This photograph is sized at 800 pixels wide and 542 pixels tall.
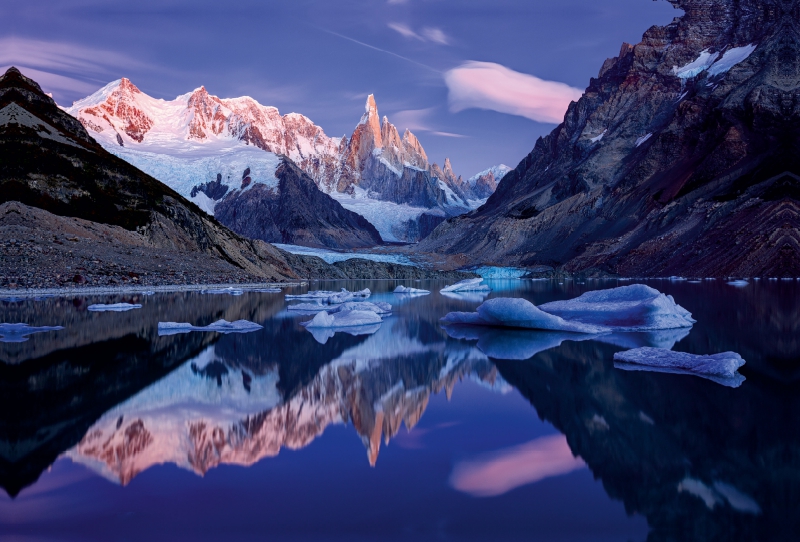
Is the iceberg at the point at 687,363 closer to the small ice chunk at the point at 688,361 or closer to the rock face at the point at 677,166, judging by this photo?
the small ice chunk at the point at 688,361

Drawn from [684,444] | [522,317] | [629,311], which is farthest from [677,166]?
[684,444]

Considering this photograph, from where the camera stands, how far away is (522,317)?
65.5ft

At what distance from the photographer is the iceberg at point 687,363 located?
11852 mm

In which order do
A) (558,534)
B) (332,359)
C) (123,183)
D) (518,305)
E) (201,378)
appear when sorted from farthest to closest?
(123,183), (518,305), (332,359), (201,378), (558,534)

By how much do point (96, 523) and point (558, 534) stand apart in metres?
3.94

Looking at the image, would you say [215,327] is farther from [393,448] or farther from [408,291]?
[408,291]

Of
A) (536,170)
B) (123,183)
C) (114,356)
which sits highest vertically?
(536,170)

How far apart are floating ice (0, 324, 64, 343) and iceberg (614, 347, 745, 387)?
1545cm

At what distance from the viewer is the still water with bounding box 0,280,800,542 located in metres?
5.64

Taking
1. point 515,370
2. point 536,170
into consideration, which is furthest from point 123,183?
point 536,170

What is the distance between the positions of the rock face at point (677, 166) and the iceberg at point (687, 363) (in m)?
63.7

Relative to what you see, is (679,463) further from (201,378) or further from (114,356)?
(114,356)

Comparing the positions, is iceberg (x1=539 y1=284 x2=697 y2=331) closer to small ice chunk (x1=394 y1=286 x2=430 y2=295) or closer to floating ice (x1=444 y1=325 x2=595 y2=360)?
floating ice (x1=444 y1=325 x2=595 y2=360)

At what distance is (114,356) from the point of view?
49.4 ft
